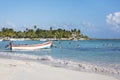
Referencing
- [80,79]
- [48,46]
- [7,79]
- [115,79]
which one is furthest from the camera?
[48,46]

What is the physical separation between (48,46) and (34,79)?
179 ft

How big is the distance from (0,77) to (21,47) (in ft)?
156

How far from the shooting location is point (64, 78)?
45.0 feet

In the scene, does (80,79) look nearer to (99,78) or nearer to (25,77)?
(99,78)

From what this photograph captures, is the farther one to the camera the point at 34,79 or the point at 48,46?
the point at 48,46

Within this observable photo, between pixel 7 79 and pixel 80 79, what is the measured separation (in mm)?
3286

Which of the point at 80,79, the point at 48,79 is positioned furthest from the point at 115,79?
the point at 48,79

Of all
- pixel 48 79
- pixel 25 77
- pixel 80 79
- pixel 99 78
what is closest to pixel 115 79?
pixel 99 78

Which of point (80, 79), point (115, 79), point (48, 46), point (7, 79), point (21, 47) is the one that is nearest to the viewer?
point (7, 79)

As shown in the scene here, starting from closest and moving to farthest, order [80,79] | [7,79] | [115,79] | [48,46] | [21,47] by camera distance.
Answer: [7,79] → [80,79] → [115,79] → [21,47] → [48,46]

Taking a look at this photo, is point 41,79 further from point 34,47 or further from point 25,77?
point 34,47

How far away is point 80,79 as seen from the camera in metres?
13.5

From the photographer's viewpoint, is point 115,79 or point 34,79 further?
point 115,79

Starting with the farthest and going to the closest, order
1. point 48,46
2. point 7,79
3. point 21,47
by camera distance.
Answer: point 48,46 < point 21,47 < point 7,79
